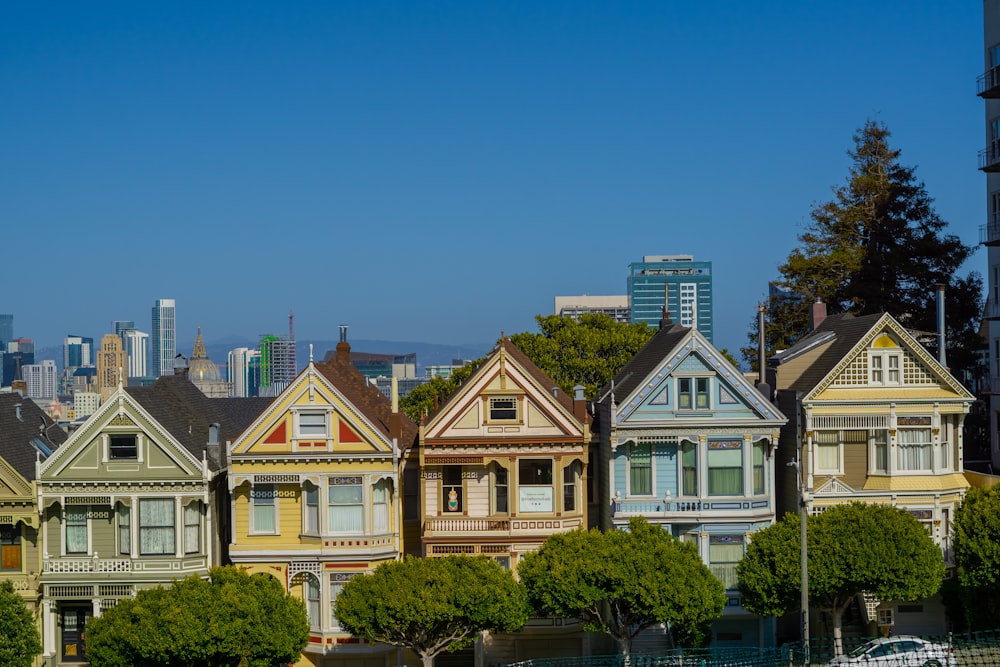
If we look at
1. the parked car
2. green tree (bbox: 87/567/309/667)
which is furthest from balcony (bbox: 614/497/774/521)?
green tree (bbox: 87/567/309/667)

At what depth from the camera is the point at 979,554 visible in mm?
43156

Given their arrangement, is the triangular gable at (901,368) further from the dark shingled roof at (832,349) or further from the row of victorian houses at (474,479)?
the dark shingled roof at (832,349)

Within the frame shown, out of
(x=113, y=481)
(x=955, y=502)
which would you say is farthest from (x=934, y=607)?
(x=113, y=481)

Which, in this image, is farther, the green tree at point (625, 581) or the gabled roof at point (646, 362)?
the gabled roof at point (646, 362)

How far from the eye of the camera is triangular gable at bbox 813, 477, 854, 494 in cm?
4625

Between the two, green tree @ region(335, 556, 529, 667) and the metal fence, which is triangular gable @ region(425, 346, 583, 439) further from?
the metal fence

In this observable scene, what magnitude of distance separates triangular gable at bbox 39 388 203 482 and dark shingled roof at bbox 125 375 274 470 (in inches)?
26.7

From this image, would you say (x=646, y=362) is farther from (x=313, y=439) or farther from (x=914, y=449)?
(x=313, y=439)

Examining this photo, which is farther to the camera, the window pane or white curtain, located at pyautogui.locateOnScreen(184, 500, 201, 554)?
the window pane

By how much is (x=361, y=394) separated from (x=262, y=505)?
586 cm

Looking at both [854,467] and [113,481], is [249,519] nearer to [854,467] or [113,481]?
[113,481]

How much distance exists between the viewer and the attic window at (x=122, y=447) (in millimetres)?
45312

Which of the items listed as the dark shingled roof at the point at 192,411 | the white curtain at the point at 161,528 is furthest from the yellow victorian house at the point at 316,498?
the dark shingled roof at the point at 192,411

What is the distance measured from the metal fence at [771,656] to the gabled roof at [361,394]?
8958 millimetres
